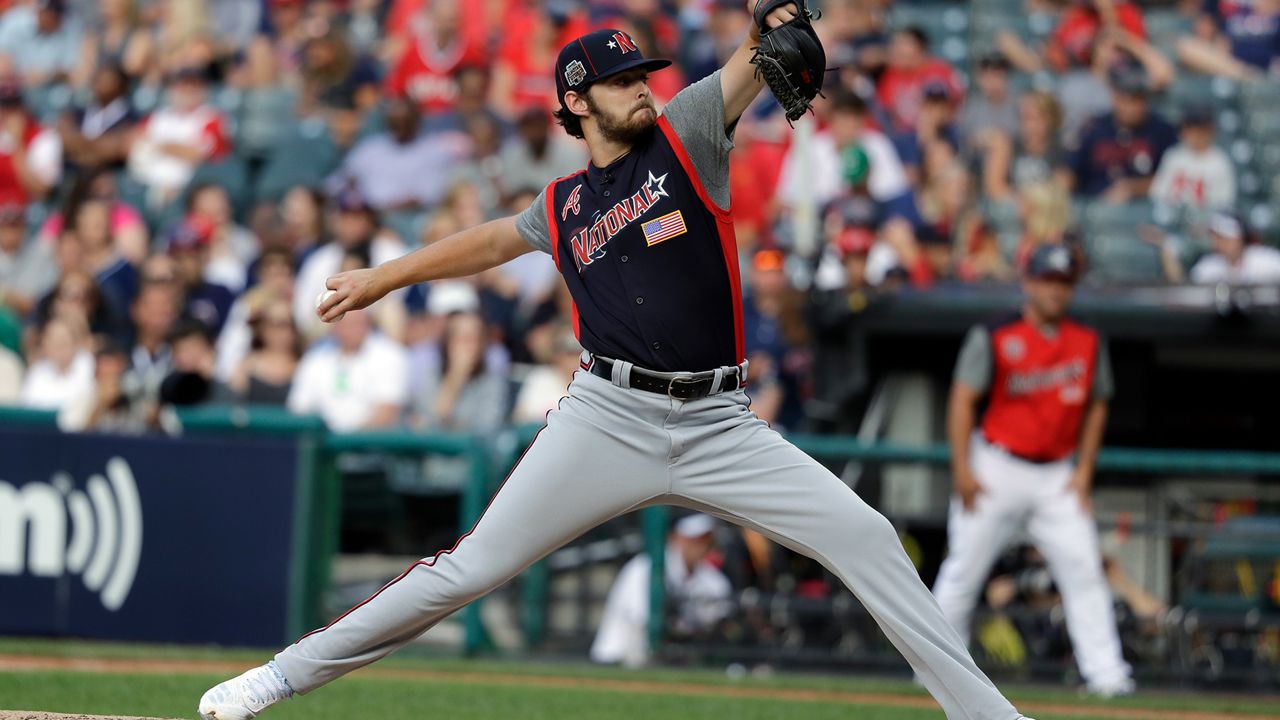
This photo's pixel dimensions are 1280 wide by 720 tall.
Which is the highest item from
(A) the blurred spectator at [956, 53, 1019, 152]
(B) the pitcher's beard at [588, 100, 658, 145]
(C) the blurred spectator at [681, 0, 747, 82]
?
(C) the blurred spectator at [681, 0, 747, 82]

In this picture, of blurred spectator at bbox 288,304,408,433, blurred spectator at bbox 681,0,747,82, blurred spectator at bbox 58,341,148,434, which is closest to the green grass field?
blurred spectator at bbox 58,341,148,434

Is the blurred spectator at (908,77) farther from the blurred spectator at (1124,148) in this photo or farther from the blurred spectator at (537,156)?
the blurred spectator at (537,156)

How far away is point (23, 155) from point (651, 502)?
10717 millimetres

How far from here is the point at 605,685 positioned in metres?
7.84

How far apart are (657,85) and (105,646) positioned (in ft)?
18.1

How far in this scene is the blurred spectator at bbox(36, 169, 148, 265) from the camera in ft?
40.4

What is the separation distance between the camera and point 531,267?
36.4 ft

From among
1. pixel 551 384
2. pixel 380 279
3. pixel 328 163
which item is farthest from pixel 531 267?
pixel 380 279

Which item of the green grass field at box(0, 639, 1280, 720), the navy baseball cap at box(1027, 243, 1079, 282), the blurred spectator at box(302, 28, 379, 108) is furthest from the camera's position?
the blurred spectator at box(302, 28, 379, 108)

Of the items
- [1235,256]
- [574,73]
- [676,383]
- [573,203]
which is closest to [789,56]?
[574,73]

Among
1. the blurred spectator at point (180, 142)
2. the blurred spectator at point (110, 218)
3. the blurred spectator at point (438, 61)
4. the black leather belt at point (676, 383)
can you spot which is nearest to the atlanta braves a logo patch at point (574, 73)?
Result: the black leather belt at point (676, 383)

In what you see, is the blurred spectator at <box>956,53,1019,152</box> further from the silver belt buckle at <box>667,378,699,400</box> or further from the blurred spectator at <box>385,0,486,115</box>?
the silver belt buckle at <box>667,378,699,400</box>

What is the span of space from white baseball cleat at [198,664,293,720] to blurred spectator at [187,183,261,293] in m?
7.36

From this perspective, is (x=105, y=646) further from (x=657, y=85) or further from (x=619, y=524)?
(x=657, y=85)
